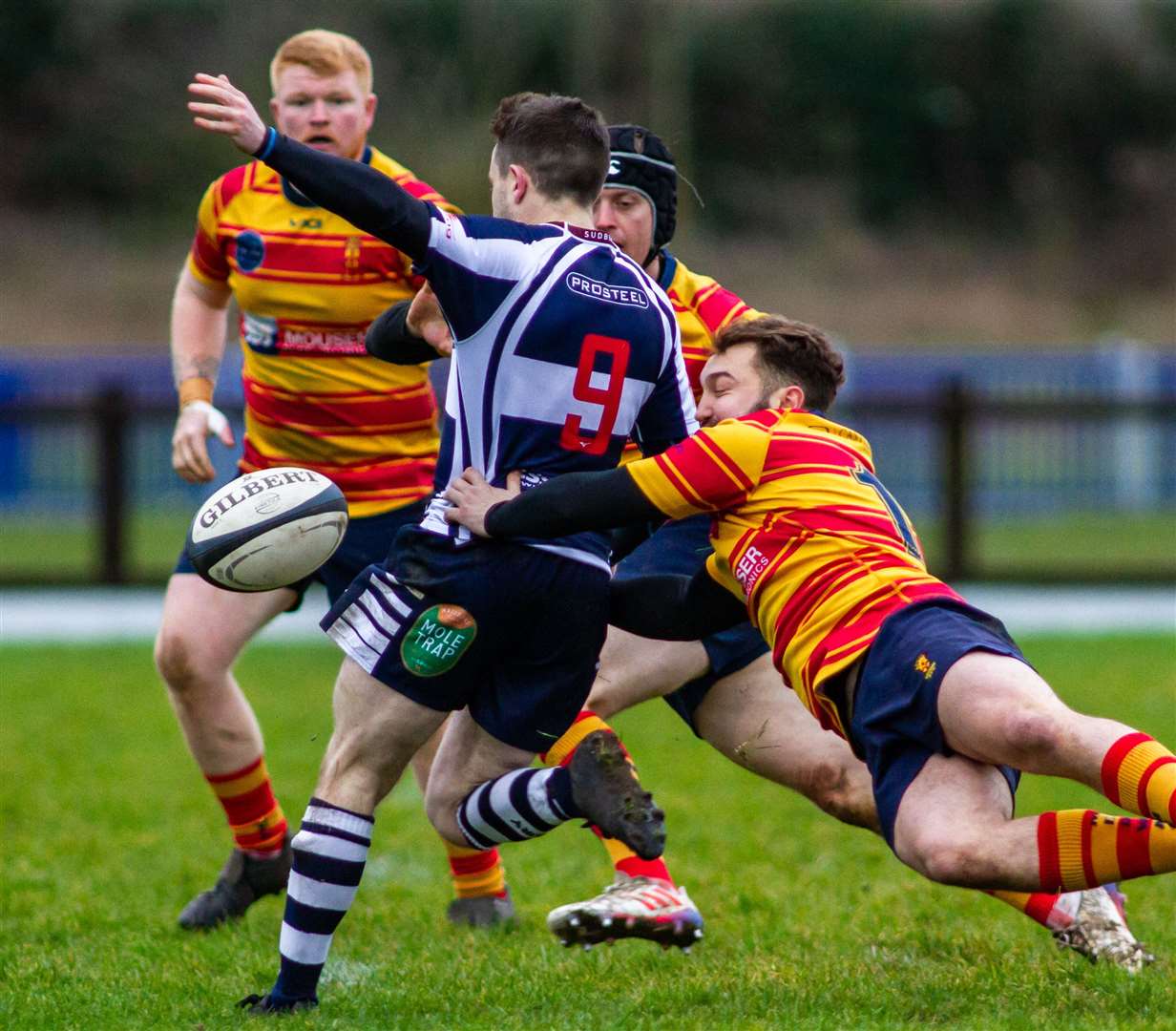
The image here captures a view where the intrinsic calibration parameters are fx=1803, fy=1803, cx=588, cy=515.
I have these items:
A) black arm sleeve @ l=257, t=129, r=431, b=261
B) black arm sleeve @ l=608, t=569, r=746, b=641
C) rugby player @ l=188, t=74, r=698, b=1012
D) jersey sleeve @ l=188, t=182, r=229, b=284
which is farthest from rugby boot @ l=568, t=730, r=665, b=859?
jersey sleeve @ l=188, t=182, r=229, b=284

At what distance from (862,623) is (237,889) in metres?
2.32

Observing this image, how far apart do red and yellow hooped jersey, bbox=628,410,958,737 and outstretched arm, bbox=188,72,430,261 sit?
0.73 meters

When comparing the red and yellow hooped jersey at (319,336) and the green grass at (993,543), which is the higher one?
the red and yellow hooped jersey at (319,336)

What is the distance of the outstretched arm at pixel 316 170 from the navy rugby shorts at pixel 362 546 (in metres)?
1.65

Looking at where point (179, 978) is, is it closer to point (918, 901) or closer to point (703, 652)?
point (703, 652)

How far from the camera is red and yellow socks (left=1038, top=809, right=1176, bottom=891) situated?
3.48 metres

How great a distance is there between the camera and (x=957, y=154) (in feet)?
134

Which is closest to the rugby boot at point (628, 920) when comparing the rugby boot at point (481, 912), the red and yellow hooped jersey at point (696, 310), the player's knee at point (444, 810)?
the player's knee at point (444, 810)

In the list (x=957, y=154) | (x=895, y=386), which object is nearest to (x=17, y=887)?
(x=895, y=386)

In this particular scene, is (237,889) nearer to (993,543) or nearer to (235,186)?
(235,186)

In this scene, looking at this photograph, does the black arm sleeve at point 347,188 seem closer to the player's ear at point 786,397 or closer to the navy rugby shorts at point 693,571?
the player's ear at point 786,397

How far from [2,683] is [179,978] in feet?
19.3

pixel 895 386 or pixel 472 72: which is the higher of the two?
pixel 472 72

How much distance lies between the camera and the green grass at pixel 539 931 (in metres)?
3.99
